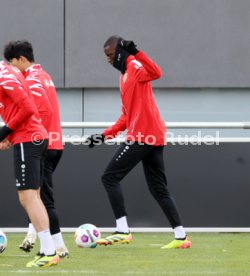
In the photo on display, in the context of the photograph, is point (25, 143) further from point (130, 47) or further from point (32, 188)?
point (130, 47)

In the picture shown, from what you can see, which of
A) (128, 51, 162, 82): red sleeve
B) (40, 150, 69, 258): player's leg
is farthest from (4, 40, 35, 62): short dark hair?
(128, 51, 162, 82): red sleeve

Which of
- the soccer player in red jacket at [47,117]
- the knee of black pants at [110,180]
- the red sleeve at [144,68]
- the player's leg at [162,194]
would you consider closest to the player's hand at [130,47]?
the red sleeve at [144,68]

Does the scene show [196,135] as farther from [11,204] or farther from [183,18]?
[183,18]

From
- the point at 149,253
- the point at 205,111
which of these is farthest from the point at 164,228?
the point at 205,111

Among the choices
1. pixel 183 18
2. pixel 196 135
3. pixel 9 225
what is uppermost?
pixel 183 18

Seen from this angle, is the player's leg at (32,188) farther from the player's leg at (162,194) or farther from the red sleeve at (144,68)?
the player's leg at (162,194)

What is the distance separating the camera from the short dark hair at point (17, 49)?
916 cm

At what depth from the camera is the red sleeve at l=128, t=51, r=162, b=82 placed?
34.1 feet

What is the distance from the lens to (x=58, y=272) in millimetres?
8422

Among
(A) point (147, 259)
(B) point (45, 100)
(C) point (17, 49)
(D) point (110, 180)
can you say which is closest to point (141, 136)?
(D) point (110, 180)

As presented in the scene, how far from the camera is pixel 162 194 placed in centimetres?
1069

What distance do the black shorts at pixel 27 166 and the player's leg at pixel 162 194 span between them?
2.19 m

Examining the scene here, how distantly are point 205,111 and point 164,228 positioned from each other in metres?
4.51

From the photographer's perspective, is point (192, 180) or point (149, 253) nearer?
point (149, 253)
